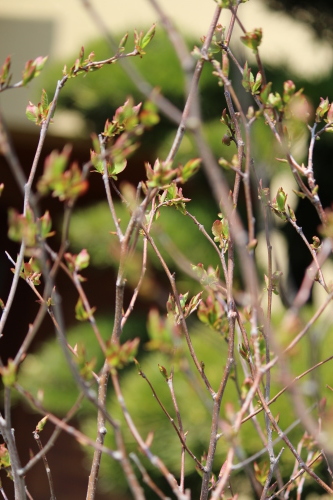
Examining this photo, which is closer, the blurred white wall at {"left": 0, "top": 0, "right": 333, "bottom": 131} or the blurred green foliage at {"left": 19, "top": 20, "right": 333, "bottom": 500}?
the blurred green foliage at {"left": 19, "top": 20, "right": 333, "bottom": 500}

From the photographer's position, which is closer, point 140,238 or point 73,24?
point 140,238

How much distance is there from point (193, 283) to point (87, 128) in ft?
3.65

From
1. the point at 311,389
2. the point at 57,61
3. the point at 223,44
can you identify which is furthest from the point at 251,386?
the point at 57,61

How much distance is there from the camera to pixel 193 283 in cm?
236

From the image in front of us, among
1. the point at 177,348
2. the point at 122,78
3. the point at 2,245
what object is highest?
the point at 177,348

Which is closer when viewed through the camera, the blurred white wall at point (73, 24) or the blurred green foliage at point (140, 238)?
the blurred green foliage at point (140, 238)

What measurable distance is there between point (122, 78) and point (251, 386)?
2.44 m

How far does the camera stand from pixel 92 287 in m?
4.04

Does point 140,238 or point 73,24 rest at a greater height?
point 73,24

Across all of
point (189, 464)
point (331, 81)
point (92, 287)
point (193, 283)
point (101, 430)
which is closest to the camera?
point (101, 430)

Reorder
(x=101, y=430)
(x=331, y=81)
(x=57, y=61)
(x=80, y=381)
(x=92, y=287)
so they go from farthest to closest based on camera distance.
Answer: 1. (x=92, y=287)
2. (x=57, y=61)
3. (x=331, y=81)
4. (x=101, y=430)
5. (x=80, y=381)

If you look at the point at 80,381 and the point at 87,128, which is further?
the point at 87,128

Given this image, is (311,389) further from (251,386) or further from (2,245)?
(2,245)

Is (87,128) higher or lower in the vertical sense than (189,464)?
higher
